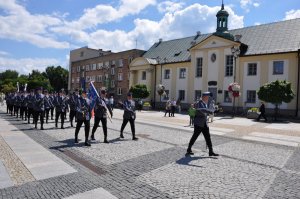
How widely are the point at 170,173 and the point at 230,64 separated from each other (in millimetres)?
30636

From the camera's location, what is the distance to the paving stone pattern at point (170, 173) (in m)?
5.84

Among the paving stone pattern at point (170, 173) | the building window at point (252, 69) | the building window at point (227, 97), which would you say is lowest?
the paving stone pattern at point (170, 173)

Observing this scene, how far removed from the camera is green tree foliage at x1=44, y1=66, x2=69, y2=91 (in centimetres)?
9956

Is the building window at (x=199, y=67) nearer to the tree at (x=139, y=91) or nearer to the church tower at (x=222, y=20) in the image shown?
the church tower at (x=222, y=20)

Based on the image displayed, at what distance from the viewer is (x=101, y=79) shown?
6231 cm

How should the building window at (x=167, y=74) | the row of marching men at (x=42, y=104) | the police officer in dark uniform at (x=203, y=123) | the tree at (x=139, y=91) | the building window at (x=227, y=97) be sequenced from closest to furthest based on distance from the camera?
the police officer in dark uniform at (x=203, y=123) → the row of marching men at (x=42, y=104) → the building window at (x=227, y=97) → the tree at (x=139, y=91) → the building window at (x=167, y=74)

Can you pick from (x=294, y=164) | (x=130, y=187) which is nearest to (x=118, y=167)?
(x=130, y=187)

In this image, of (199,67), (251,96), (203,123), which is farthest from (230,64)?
(203,123)

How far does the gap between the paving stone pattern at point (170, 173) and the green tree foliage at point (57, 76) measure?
91487mm

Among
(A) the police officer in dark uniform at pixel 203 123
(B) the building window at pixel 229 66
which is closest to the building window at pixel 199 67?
(B) the building window at pixel 229 66

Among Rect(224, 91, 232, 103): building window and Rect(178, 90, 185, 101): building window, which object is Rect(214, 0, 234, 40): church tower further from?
Rect(178, 90, 185, 101): building window

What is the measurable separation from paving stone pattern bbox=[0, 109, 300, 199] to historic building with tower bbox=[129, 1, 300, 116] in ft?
74.3

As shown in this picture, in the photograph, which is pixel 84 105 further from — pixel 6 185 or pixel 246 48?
pixel 246 48

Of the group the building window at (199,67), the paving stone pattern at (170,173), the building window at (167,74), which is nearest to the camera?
the paving stone pattern at (170,173)
